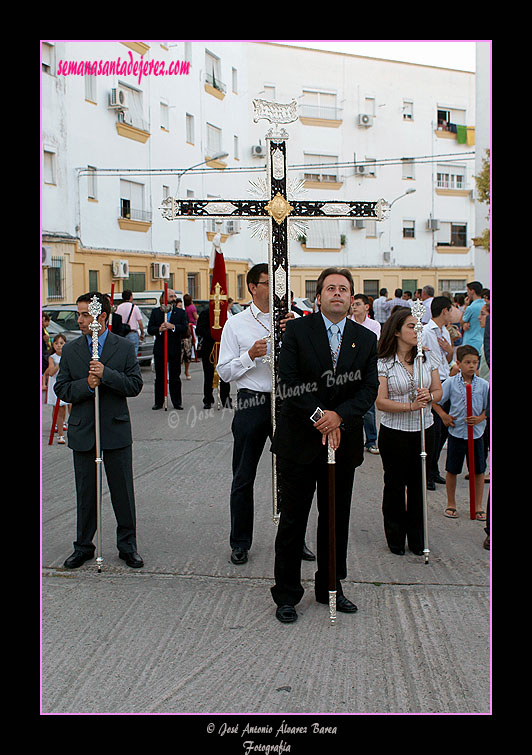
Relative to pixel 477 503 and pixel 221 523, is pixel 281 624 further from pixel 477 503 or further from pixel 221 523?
pixel 477 503

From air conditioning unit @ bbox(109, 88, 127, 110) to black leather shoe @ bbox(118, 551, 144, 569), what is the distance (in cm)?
2201

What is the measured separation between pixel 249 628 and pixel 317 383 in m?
1.48

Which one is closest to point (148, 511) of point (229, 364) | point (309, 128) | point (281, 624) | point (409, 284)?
point (229, 364)

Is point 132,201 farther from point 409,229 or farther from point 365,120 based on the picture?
point 409,229

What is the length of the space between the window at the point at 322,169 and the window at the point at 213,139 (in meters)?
7.27

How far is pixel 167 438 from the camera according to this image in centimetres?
1043

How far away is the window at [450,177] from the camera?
139 feet

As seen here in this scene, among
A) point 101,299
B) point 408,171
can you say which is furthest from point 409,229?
point 101,299

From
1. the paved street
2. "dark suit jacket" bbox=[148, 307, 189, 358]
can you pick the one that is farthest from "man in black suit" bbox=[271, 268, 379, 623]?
"dark suit jacket" bbox=[148, 307, 189, 358]

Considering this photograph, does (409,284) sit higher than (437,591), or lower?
higher

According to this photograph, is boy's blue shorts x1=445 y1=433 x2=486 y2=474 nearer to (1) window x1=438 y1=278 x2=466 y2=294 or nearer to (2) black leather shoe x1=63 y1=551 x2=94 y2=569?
(2) black leather shoe x1=63 y1=551 x2=94 y2=569

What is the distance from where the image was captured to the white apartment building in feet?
77.8

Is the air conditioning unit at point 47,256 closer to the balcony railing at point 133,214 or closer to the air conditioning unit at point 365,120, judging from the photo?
the balcony railing at point 133,214

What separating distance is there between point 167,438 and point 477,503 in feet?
16.2
